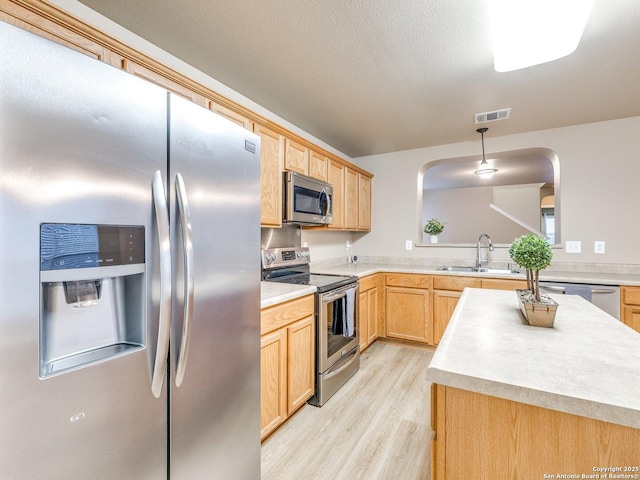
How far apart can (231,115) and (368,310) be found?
230cm

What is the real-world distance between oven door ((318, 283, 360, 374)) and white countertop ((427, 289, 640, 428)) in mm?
1117

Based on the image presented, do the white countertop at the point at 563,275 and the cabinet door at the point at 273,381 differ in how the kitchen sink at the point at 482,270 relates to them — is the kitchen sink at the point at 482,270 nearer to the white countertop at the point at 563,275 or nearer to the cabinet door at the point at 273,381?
the white countertop at the point at 563,275

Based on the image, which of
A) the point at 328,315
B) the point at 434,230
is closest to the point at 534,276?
the point at 328,315

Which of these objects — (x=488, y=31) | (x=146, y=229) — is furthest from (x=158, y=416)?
(x=488, y=31)

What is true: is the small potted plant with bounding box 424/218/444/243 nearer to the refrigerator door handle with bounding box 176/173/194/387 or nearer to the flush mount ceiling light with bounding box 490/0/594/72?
the flush mount ceiling light with bounding box 490/0/594/72

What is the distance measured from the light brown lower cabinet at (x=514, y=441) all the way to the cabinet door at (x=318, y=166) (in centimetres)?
230

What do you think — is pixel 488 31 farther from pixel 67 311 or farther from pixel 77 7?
pixel 67 311

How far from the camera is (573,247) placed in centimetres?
317

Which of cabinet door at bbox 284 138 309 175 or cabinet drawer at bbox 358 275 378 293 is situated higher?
cabinet door at bbox 284 138 309 175

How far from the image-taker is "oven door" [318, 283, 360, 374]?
7.34 feet

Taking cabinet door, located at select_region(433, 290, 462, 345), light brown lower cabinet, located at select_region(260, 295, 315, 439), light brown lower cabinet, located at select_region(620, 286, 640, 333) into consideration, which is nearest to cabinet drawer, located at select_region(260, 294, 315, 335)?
light brown lower cabinet, located at select_region(260, 295, 315, 439)

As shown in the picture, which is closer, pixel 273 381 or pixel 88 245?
pixel 88 245

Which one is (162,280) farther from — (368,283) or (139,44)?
(368,283)

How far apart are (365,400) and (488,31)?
2.52 metres
